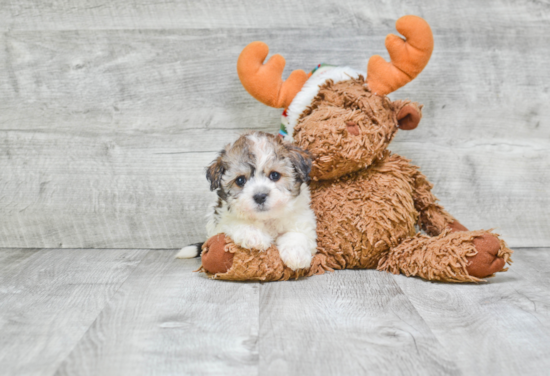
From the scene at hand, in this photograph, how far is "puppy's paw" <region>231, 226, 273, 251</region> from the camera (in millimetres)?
1750

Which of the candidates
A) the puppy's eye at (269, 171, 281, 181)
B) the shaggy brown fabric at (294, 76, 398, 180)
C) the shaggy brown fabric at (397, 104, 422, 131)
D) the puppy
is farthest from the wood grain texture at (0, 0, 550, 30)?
the puppy's eye at (269, 171, 281, 181)

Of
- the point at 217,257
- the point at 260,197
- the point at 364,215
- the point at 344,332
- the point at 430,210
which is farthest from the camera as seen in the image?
the point at 430,210

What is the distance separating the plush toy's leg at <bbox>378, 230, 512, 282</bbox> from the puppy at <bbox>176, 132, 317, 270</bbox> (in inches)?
17.1

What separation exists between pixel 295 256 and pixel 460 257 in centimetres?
61

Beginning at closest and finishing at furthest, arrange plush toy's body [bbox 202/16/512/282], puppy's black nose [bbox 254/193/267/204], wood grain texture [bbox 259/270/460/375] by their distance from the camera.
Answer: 1. wood grain texture [bbox 259/270/460/375]
2. puppy's black nose [bbox 254/193/267/204]
3. plush toy's body [bbox 202/16/512/282]

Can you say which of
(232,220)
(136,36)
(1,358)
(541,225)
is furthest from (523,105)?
(1,358)

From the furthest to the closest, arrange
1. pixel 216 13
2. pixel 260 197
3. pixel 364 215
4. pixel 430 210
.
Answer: pixel 216 13 < pixel 430 210 < pixel 364 215 < pixel 260 197

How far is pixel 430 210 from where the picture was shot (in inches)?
82.9

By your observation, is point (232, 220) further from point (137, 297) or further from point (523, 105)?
point (523, 105)

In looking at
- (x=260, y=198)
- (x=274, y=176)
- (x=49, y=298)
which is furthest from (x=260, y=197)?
(x=49, y=298)

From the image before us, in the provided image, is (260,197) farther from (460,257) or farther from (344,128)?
(460,257)

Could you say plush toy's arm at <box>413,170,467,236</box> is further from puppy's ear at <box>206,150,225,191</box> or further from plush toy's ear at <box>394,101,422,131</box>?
puppy's ear at <box>206,150,225,191</box>

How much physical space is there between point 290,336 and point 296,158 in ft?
2.25

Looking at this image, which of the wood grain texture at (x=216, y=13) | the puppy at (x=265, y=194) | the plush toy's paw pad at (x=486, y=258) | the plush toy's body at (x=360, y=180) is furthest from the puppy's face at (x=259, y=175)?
the wood grain texture at (x=216, y=13)
